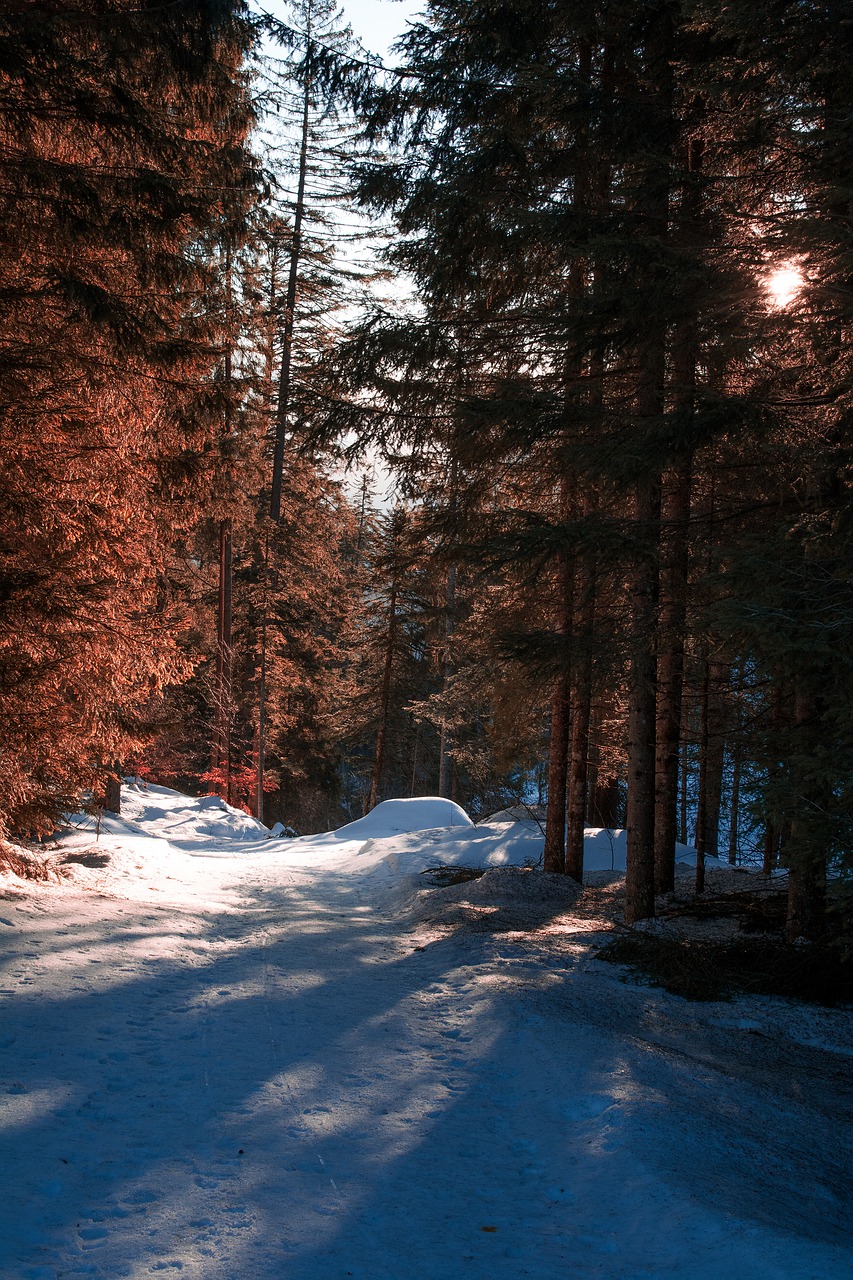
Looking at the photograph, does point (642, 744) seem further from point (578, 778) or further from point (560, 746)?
point (560, 746)

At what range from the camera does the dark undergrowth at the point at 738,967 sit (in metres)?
6.21

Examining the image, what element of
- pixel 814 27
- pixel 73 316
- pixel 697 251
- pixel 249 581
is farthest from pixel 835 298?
pixel 249 581

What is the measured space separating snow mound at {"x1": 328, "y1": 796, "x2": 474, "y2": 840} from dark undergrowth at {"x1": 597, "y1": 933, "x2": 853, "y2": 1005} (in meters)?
10.6

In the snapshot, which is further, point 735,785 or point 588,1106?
point 735,785

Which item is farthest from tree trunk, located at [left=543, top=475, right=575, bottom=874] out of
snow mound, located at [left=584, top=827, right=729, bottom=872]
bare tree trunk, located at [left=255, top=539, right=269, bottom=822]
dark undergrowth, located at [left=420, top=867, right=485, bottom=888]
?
bare tree trunk, located at [left=255, top=539, right=269, bottom=822]

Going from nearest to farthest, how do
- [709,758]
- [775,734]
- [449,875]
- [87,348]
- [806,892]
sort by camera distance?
1. [775,734]
2. [806,892]
3. [87,348]
4. [449,875]
5. [709,758]

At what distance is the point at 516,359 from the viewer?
966cm

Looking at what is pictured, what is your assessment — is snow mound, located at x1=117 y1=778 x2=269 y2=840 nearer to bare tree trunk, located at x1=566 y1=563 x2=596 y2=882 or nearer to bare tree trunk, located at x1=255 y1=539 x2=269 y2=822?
bare tree trunk, located at x1=255 y1=539 x2=269 y2=822

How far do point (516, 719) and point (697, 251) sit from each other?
7729 millimetres

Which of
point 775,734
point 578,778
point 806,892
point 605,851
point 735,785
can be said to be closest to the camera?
point 775,734

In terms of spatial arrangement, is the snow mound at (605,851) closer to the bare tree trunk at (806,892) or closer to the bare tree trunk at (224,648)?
the bare tree trunk at (806,892)

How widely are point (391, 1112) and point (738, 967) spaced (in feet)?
13.8

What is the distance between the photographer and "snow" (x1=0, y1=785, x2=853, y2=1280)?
2.74 m

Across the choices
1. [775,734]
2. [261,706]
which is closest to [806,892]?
[775,734]
